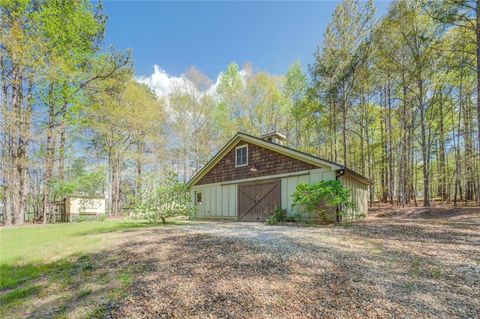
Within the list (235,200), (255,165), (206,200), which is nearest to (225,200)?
(235,200)

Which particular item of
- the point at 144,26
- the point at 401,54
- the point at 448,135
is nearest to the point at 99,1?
the point at 144,26

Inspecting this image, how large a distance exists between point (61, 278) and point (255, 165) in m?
9.24

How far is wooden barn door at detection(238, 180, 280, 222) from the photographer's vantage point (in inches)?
448

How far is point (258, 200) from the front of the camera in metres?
12.0

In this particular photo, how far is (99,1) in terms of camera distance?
1447 cm

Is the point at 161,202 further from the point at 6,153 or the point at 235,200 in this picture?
the point at 6,153

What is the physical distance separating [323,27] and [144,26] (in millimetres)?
11600

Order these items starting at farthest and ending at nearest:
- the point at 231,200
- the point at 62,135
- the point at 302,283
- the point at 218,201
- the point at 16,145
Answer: the point at 62,135
the point at 218,201
the point at 231,200
the point at 16,145
the point at 302,283

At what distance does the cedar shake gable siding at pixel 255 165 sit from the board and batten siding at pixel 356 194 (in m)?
2.21

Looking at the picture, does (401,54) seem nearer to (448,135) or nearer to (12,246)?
(448,135)

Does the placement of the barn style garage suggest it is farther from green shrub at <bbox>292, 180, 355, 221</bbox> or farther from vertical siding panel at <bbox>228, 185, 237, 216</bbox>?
green shrub at <bbox>292, 180, 355, 221</bbox>

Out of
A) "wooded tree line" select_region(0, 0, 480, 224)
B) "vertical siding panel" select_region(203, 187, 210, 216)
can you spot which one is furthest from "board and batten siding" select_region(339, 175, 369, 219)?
"vertical siding panel" select_region(203, 187, 210, 216)

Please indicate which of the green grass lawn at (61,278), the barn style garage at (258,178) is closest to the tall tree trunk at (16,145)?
the green grass lawn at (61,278)

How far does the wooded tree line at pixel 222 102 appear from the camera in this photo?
12.3 m
